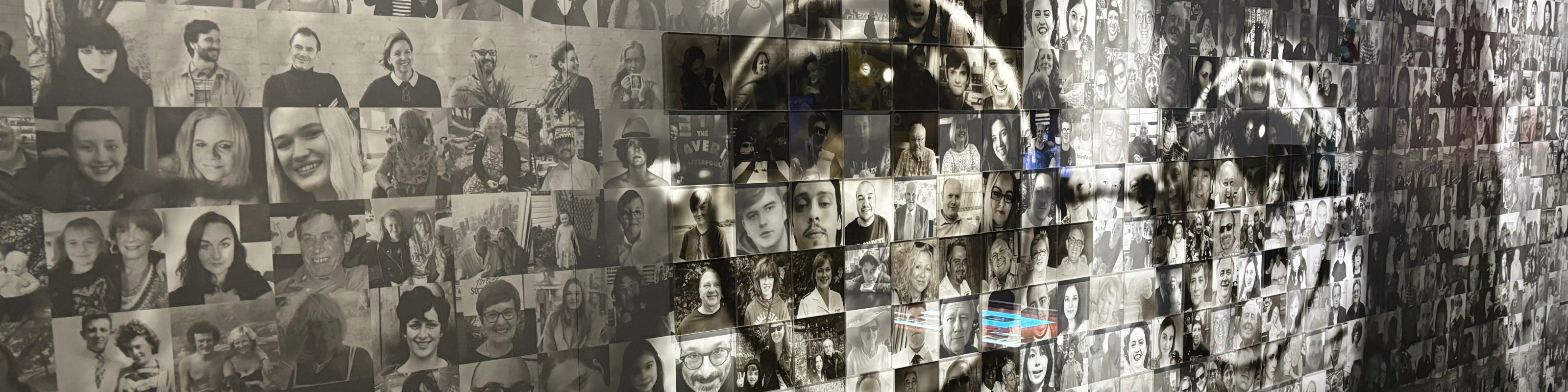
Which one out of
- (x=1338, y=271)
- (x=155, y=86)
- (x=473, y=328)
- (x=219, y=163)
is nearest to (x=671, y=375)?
(x=473, y=328)

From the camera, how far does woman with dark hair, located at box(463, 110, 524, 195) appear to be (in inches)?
51.9

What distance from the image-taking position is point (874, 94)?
64.3 inches

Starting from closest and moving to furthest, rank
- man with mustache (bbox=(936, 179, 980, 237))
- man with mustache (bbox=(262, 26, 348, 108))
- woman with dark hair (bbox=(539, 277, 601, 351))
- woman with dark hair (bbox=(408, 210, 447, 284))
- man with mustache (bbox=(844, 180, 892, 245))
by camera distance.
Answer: man with mustache (bbox=(262, 26, 348, 108)) < woman with dark hair (bbox=(408, 210, 447, 284)) < woman with dark hair (bbox=(539, 277, 601, 351)) < man with mustache (bbox=(844, 180, 892, 245)) < man with mustache (bbox=(936, 179, 980, 237))

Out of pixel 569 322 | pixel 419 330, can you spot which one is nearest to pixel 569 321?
pixel 569 322

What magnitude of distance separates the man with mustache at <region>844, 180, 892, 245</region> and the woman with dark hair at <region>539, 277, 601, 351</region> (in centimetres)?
47

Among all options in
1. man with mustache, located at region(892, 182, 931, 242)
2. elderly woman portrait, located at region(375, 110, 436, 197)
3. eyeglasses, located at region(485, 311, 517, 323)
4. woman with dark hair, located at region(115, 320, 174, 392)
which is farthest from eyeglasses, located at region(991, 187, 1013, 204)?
woman with dark hair, located at region(115, 320, 174, 392)

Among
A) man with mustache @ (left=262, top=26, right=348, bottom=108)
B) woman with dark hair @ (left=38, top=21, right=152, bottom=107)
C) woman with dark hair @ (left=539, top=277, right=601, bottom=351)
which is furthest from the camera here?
woman with dark hair @ (left=539, top=277, right=601, bottom=351)

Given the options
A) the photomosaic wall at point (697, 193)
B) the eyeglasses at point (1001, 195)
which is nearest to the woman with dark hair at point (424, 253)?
the photomosaic wall at point (697, 193)

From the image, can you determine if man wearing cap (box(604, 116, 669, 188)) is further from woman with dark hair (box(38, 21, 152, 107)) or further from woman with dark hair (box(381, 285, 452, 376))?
woman with dark hair (box(38, 21, 152, 107))

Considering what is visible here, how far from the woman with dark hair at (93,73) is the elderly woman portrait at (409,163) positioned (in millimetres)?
289

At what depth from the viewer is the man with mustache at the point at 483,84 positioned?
51.1 inches

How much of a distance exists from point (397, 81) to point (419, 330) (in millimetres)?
343

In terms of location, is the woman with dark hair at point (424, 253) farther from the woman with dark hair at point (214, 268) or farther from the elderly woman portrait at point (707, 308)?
the elderly woman portrait at point (707, 308)

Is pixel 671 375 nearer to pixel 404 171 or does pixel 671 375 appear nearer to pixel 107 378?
pixel 404 171
